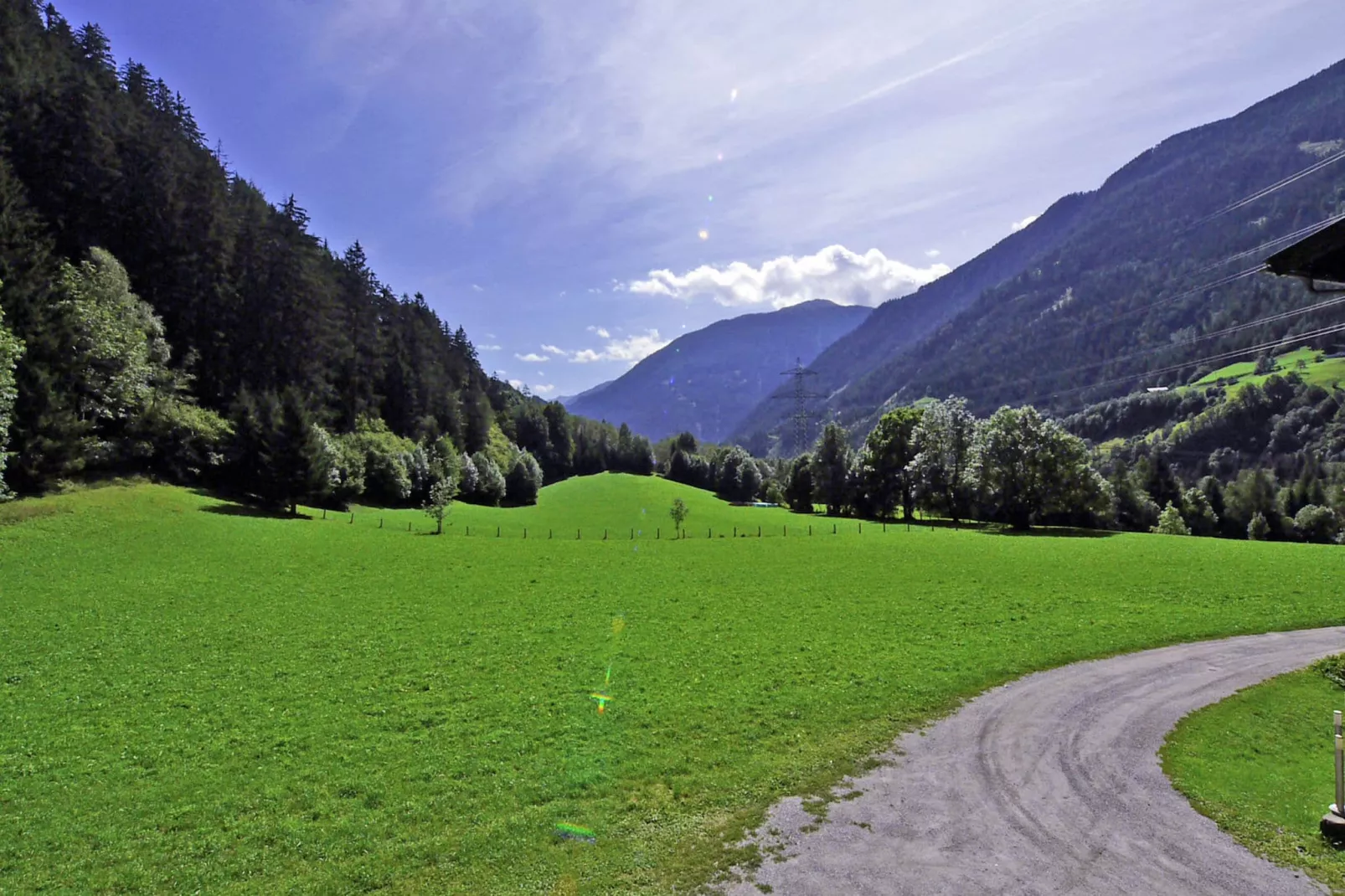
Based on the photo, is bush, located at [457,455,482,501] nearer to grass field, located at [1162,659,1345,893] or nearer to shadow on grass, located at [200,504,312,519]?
shadow on grass, located at [200,504,312,519]

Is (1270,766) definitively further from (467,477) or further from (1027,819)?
(467,477)

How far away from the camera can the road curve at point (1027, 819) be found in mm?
9672

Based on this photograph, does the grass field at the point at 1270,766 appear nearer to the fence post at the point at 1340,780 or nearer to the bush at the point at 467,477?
the fence post at the point at 1340,780

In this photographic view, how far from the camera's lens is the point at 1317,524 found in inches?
3971

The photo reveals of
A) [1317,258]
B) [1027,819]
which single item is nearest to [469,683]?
[1027,819]

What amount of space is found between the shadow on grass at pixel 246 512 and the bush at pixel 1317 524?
5937 inches

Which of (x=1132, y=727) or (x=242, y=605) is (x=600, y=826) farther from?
(x=242, y=605)

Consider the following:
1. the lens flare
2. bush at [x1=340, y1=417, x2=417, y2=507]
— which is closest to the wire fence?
bush at [x1=340, y1=417, x2=417, y2=507]

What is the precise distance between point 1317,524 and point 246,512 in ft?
512

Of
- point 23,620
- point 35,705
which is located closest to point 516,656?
point 35,705

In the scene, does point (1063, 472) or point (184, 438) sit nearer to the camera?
point (184, 438)

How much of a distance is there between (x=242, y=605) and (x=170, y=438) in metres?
43.4

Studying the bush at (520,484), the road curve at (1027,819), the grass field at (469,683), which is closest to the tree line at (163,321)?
the bush at (520,484)

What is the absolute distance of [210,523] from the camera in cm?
4753
